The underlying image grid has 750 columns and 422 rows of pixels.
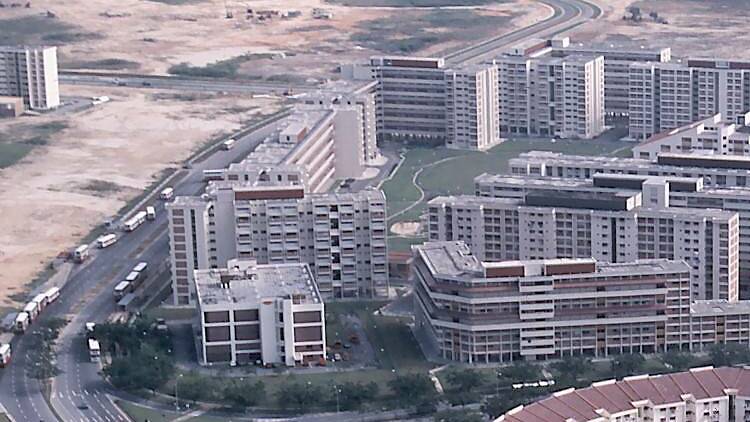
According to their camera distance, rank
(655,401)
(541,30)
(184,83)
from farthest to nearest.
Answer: (541,30) → (184,83) → (655,401)

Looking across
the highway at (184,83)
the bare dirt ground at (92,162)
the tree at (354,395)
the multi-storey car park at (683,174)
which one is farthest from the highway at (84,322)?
the highway at (184,83)

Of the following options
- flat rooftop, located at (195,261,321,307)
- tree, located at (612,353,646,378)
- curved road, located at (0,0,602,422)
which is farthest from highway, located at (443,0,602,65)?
tree, located at (612,353,646,378)

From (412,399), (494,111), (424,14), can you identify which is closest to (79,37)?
(424,14)

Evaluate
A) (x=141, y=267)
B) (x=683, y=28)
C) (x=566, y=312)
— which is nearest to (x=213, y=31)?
(x=683, y=28)

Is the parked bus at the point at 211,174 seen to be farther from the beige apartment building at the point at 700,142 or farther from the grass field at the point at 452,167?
A: the beige apartment building at the point at 700,142

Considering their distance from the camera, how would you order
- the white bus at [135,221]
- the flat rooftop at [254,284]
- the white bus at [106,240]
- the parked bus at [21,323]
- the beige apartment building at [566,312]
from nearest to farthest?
the beige apartment building at [566,312] < the flat rooftop at [254,284] < the parked bus at [21,323] < the white bus at [106,240] < the white bus at [135,221]

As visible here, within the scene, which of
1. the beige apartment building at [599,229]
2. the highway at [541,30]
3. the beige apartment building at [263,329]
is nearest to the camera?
the beige apartment building at [263,329]

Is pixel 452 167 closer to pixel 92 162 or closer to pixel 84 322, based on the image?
pixel 92 162
